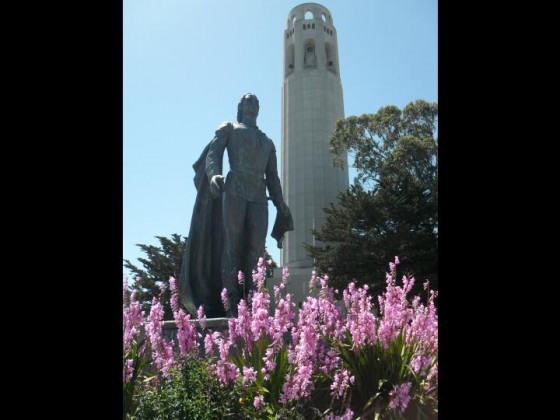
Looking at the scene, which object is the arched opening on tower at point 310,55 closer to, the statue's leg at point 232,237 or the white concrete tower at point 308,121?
the white concrete tower at point 308,121

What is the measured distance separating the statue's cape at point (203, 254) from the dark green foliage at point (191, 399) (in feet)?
9.22

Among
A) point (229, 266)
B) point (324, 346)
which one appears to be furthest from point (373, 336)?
point (229, 266)

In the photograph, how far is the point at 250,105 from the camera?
6.72 metres

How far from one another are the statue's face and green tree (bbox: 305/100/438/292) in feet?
43.2

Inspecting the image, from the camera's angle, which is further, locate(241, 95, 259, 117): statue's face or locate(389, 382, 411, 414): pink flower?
locate(241, 95, 259, 117): statue's face

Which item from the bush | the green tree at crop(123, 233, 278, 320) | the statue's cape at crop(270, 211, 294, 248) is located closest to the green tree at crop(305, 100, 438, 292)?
the green tree at crop(123, 233, 278, 320)

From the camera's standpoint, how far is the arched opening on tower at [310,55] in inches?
1394

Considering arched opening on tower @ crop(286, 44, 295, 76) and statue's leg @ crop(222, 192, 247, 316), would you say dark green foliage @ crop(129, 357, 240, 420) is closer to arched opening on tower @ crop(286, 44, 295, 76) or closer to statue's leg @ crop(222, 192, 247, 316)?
statue's leg @ crop(222, 192, 247, 316)

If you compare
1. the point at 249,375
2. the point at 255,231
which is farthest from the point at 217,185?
the point at 249,375

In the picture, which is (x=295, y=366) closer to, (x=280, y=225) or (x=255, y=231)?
(x=255, y=231)

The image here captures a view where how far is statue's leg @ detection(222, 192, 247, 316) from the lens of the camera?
6164 mm
